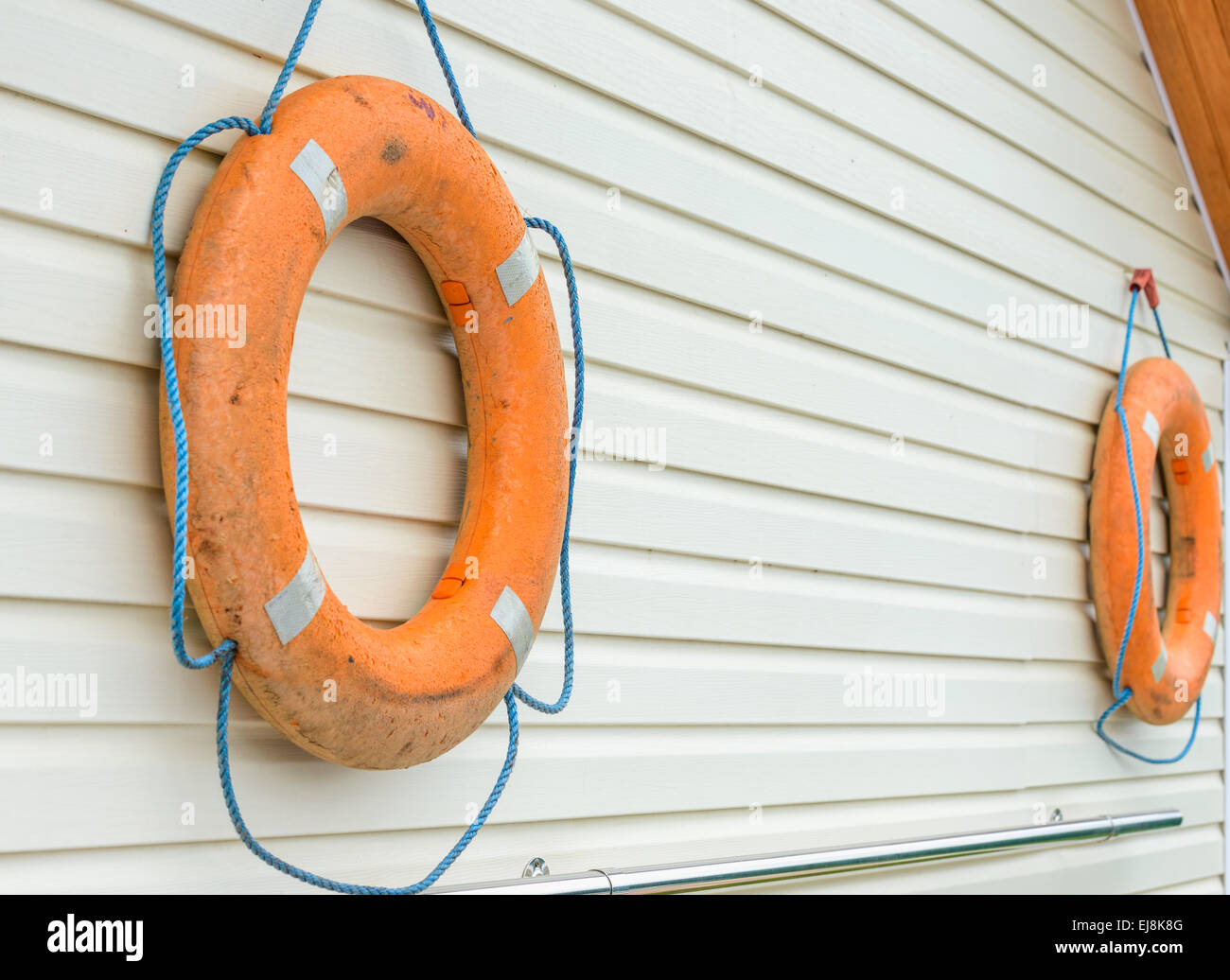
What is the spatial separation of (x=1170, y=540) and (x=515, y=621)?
2.52m

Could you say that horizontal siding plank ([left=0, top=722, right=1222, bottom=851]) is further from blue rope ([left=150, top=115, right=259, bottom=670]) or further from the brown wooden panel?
the brown wooden panel

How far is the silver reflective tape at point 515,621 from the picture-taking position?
5.05ft

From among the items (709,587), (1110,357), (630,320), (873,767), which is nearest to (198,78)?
(630,320)

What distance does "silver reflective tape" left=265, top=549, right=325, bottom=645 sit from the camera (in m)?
1.26

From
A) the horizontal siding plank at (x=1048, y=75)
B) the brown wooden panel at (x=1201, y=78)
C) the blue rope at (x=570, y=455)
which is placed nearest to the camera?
the blue rope at (x=570, y=455)

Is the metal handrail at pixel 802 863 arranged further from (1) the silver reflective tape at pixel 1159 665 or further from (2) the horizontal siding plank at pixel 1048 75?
(2) the horizontal siding plank at pixel 1048 75

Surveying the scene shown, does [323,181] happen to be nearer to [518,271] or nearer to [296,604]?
[518,271]

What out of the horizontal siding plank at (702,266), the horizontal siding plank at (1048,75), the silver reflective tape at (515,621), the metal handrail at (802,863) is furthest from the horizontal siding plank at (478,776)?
the horizontal siding plank at (1048,75)

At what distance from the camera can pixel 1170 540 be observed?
→ 3.36m

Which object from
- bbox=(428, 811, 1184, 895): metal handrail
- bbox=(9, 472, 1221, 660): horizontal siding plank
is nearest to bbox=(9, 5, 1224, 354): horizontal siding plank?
bbox=(9, 472, 1221, 660): horizontal siding plank

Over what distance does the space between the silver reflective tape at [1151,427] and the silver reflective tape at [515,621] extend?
7.03ft

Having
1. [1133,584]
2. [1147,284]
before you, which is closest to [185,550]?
[1133,584]

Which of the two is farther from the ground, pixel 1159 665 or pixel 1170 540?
pixel 1170 540
